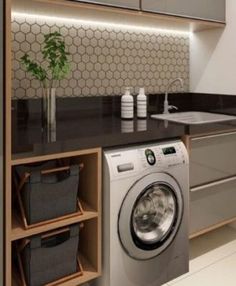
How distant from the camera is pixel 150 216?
1946 mm

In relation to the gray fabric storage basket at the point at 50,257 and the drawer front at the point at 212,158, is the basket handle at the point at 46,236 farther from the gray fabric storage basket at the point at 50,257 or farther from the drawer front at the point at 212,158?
the drawer front at the point at 212,158

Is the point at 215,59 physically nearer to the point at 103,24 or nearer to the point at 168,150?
the point at 103,24

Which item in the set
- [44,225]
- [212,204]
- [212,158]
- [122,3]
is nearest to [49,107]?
[44,225]

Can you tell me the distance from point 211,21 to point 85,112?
1156 mm

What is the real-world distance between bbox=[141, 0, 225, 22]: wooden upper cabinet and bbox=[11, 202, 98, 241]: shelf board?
4.28 feet

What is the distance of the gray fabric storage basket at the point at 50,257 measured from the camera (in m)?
1.60

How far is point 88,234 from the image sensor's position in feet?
6.06

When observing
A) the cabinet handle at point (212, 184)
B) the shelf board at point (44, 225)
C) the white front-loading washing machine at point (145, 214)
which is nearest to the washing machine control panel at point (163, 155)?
the white front-loading washing machine at point (145, 214)

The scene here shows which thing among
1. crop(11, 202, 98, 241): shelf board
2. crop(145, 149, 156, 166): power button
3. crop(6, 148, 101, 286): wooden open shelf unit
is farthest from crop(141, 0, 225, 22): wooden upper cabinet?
crop(11, 202, 98, 241): shelf board

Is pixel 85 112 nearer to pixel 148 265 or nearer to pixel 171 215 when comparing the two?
pixel 171 215

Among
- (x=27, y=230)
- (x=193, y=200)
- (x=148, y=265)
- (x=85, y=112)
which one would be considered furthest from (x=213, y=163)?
(x=27, y=230)

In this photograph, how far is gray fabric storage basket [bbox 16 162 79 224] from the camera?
5.03 ft

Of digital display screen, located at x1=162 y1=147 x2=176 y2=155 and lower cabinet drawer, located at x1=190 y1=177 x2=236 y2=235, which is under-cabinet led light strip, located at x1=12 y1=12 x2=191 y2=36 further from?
lower cabinet drawer, located at x1=190 y1=177 x2=236 y2=235

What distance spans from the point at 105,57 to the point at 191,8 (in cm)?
69
